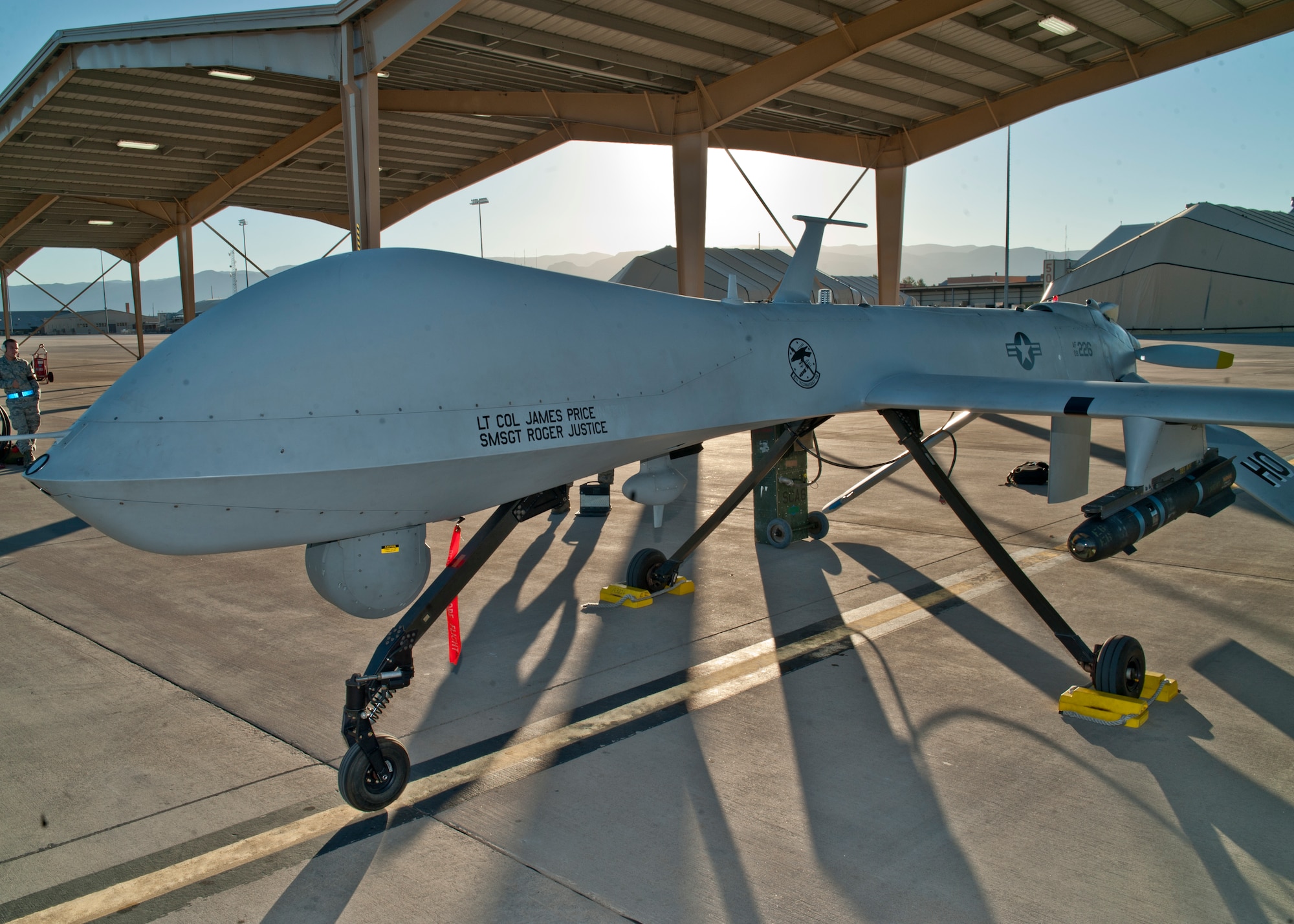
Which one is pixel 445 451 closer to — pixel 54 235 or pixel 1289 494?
pixel 1289 494

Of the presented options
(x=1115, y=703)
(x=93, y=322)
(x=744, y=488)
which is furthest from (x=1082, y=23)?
(x=93, y=322)

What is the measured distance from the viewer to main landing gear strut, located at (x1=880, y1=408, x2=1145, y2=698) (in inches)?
207

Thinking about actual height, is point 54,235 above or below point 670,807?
above

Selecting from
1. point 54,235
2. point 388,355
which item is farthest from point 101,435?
point 54,235

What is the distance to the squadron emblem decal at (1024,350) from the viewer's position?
786cm

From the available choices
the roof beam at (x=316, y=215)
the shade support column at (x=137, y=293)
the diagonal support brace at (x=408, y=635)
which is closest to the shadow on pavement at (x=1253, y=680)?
→ the diagonal support brace at (x=408, y=635)

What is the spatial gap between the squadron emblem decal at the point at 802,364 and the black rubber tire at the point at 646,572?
7.93 ft

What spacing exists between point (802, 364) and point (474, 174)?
22.3 m

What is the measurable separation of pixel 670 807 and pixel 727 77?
54.9 feet

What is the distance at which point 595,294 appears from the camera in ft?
16.0

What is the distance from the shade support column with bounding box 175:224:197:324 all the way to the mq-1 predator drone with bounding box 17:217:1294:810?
96.7ft

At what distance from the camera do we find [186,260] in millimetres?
31375

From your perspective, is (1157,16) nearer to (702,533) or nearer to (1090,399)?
(1090,399)

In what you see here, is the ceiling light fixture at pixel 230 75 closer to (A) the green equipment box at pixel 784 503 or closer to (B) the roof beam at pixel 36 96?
(B) the roof beam at pixel 36 96
